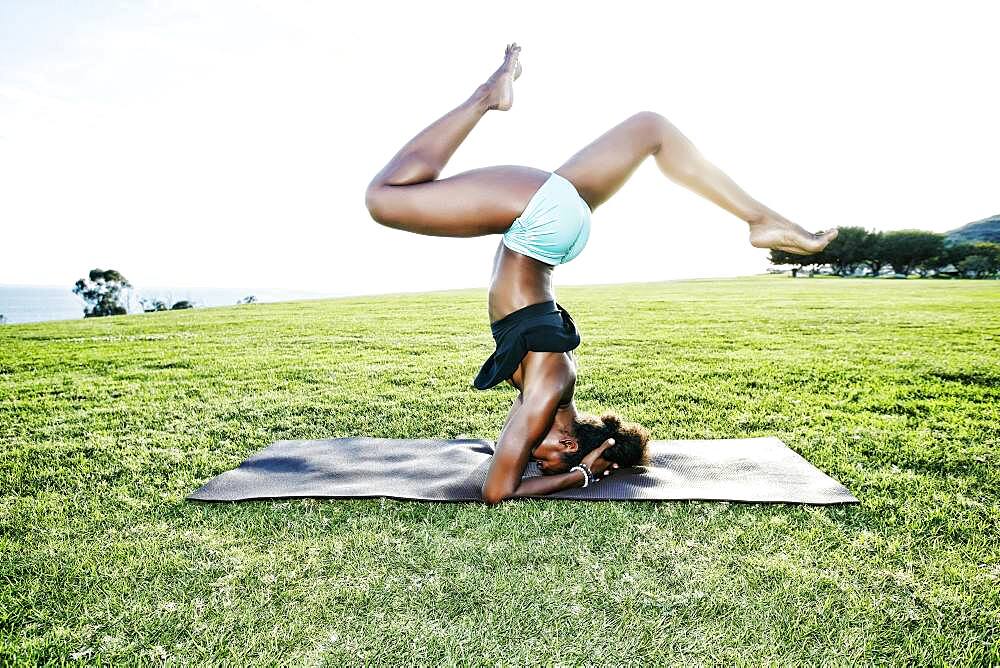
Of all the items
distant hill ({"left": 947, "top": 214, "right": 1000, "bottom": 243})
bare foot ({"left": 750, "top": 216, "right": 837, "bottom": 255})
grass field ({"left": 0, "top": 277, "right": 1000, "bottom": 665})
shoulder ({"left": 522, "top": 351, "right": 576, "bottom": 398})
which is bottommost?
grass field ({"left": 0, "top": 277, "right": 1000, "bottom": 665})

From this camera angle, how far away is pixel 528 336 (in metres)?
3.60

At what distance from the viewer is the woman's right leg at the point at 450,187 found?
10.7 ft

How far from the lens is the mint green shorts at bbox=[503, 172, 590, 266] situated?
11.0 feet

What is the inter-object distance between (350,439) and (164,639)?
2460mm

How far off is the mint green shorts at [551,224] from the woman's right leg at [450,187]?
55mm

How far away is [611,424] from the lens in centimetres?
400

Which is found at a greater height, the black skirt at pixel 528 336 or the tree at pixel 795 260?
the tree at pixel 795 260

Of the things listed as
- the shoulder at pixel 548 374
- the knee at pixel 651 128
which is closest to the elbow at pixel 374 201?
the shoulder at pixel 548 374

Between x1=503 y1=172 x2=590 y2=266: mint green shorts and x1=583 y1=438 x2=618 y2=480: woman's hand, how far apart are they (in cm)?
117

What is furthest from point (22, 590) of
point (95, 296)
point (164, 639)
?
point (95, 296)

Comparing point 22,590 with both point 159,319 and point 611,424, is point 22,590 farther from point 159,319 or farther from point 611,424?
point 159,319

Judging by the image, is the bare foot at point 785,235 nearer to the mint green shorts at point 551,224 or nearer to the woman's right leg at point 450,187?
the mint green shorts at point 551,224

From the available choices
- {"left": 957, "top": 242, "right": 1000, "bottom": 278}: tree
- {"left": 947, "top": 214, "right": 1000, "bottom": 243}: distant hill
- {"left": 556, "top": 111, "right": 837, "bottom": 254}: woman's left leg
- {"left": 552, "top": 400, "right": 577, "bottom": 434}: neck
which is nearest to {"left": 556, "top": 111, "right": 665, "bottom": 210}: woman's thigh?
{"left": 556, "top": 111, "right": 837, "bottom": 254}: woman's left leg

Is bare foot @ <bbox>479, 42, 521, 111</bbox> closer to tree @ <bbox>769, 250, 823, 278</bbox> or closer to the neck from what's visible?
the neck
